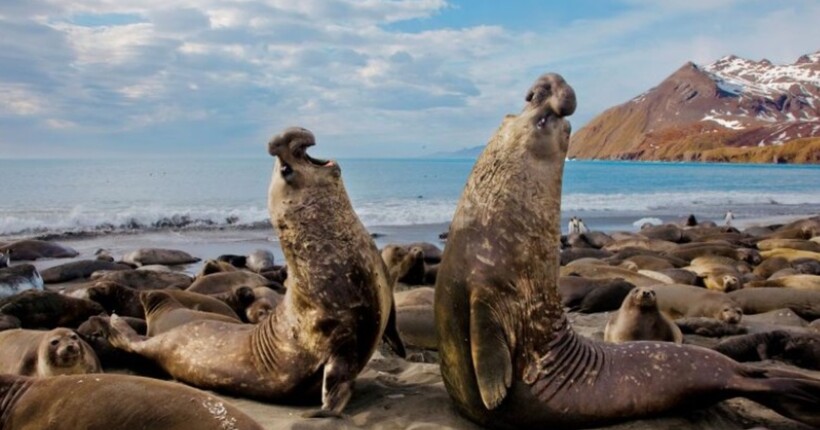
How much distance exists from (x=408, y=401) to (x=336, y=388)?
47 centimetres

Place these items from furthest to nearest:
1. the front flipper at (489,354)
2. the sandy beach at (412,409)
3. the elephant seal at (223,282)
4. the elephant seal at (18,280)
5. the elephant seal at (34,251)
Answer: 1. the elephant seal at (34,251)
2. the elephant seal at (18,280)
3. the elephant seal at (223,282)
4. the sandy beach at (412,409)
5. the front flipper at (489,354)

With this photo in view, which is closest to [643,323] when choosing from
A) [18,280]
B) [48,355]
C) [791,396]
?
[791,396]

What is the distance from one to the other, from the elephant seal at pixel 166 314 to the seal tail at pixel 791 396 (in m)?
→ 4.02

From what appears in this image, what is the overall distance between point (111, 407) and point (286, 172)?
2.21 meters

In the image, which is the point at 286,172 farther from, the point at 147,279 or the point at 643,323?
the point at 147,279

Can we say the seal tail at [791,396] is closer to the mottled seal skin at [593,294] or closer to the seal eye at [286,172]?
the seal eye at [286,172]

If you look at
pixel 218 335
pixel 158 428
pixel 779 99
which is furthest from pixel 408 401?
pixel 779 99

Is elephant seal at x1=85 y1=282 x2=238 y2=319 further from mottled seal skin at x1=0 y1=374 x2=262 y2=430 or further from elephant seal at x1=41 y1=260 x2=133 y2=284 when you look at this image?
elephant seal at x1=41 y1=260 x2=133 y2=284

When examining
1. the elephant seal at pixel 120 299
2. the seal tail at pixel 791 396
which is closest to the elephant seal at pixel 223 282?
the elephant seal at pixel 120 299

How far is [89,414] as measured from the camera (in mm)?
3377

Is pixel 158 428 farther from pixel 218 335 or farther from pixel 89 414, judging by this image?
pixel 218 335

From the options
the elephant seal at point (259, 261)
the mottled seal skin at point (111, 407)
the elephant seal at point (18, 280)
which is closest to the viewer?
the mottled seal skin at point (111, 407)

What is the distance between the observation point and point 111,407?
3387mm

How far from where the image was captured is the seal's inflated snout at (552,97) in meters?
4.41
